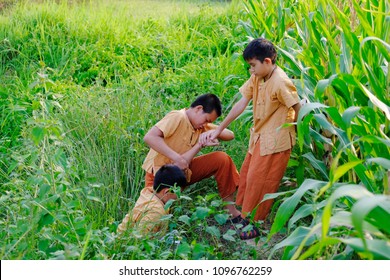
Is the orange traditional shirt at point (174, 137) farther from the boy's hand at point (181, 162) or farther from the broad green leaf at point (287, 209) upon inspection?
the broad green leaf at point (287, 209)

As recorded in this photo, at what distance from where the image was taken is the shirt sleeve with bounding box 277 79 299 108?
4.26 m

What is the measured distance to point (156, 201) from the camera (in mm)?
4246

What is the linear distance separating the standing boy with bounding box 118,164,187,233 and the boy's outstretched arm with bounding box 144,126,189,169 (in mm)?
150

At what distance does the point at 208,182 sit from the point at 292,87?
0.99 meters

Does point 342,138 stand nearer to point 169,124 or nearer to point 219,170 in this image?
point 219,170

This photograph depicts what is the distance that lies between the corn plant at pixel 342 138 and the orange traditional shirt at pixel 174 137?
0.64 metres

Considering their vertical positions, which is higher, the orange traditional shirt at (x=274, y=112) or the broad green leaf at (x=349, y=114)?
the broad green leaf at (x=349, y=114)

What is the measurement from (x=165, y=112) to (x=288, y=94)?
4.85ft


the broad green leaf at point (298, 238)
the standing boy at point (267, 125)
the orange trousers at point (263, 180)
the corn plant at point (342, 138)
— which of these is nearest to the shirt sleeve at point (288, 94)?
the standing boy at point (267, 125)

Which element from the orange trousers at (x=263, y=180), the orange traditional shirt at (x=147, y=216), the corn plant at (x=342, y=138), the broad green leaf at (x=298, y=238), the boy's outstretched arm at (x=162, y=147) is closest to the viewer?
the corn plant at (x=342, y=138)

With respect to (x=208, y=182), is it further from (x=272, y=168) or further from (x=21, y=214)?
(x=21, y=214)

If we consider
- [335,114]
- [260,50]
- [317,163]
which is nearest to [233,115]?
[260,50]

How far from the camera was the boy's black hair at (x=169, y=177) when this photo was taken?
435 centimetres

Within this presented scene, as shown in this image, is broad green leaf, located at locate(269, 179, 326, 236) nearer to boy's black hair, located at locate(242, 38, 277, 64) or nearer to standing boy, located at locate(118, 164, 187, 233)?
standing boy, located at locate(118, 164, 187, 233)
